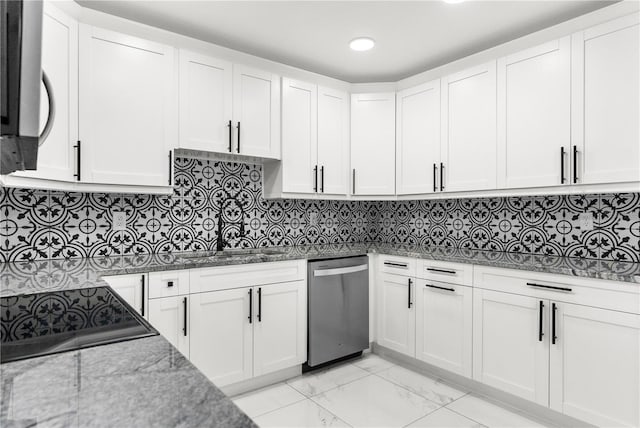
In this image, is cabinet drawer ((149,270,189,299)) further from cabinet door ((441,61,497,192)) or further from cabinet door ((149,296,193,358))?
cabinet door ((441,61,497,192))

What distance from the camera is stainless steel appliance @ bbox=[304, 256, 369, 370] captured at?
2.82 meters

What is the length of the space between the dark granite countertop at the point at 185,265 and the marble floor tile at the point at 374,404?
3.05 ft

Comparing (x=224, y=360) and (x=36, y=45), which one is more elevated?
(x=36, y=45)

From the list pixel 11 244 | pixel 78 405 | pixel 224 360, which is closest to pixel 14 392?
pixel 78 405

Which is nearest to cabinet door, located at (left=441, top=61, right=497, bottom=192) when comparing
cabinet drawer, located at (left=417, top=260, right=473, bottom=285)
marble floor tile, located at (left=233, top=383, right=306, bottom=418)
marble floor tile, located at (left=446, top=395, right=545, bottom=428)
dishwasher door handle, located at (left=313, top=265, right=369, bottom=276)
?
cabinet drawer, located at (left=417, top=260, right=473, bottom=285)

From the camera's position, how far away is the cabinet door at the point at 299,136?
3.01m

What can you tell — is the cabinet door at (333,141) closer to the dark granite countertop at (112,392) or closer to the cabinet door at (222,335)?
the cabinet door at (222,335)

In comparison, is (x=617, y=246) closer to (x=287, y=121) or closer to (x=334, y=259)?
(x=334, y=259)

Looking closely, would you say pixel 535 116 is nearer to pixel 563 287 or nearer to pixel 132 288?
Result: pixel 563 287

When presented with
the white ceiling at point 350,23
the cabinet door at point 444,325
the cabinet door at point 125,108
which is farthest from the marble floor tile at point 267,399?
the white ceiling at point 350,23

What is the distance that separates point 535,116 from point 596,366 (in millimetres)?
1509

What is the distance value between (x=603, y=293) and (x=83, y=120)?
9.74 feet

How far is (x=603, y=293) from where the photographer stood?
1937 millimetres

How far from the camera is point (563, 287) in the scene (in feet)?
6.84
